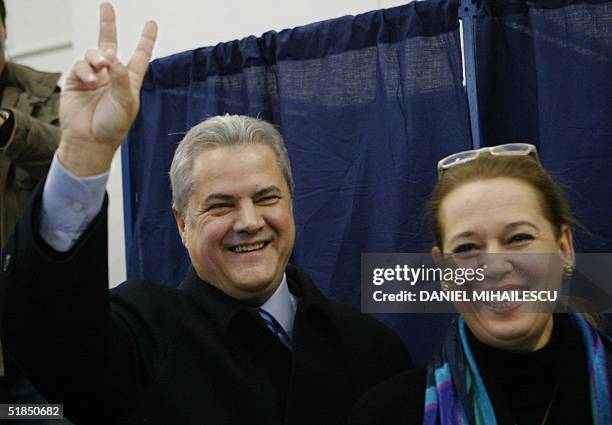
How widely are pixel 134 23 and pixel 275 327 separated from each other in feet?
5.74

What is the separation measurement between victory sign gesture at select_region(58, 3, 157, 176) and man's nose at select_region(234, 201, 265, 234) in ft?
1.46

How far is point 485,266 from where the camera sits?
1.45 meters

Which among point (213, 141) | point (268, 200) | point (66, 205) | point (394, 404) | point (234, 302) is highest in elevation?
point (213, 141)

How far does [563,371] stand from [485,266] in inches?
9.3

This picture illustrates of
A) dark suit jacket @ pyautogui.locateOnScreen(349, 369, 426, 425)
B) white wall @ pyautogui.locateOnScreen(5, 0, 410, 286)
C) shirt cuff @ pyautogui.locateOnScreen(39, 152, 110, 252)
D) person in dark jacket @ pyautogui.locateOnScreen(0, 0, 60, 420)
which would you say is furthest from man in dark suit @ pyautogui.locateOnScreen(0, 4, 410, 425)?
white wall @ pyautogui.locateOnScreen(5, 0, 410, 286)

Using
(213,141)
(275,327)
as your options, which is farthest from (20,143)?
(275,327)

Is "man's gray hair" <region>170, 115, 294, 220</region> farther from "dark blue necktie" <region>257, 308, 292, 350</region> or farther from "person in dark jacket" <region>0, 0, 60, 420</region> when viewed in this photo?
"person in dark jacket" <region>0, 0, 60, 420</region>

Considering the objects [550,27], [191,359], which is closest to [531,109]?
[550,27]

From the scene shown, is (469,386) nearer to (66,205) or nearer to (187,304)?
(187,304)

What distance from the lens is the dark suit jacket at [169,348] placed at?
1.25 meters

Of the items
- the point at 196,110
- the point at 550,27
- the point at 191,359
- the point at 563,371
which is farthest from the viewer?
the point at 196,110

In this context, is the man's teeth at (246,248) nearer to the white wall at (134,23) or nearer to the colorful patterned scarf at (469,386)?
the colorful patterned scarf at (469,386)

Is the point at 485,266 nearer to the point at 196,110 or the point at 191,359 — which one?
the point at 191,359

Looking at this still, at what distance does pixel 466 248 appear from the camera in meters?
1.48
